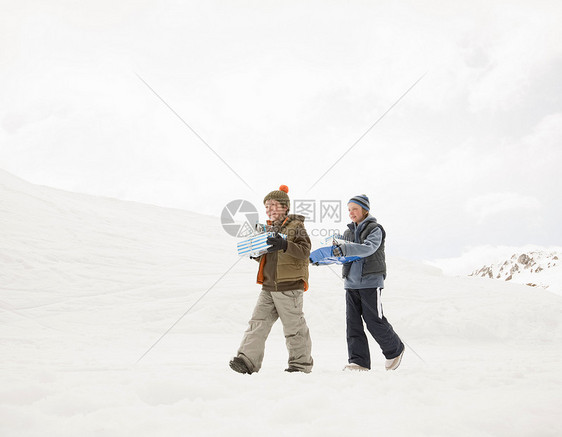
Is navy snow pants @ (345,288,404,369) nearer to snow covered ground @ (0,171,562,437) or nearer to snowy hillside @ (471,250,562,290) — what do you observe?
snow covered ground @ (0,171,562,437)

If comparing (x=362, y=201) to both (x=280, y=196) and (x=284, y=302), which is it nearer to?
(x=280, y=196)

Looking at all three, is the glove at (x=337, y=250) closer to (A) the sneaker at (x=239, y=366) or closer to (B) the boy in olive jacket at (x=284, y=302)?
(B) the boy in olive jacket at (x=284, y=302)

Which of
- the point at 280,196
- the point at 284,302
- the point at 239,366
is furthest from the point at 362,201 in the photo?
the point at 239,366

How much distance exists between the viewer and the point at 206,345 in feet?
21.1

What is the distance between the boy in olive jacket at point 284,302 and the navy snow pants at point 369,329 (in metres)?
0.58

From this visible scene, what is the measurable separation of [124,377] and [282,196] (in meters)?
2.09

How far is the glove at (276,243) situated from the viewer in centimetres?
373

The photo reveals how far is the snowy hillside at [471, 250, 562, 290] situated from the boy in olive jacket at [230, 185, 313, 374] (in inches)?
1527

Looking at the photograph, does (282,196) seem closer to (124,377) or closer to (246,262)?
(124,377)

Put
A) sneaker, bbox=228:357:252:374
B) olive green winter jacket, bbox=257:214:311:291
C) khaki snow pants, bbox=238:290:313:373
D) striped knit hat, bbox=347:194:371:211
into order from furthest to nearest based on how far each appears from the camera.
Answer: striped knit hat, bbox=347:194:371:211
olive green winter jacket, bbox=257:214:311:291
khaki snow pants, bbox=238:290:313:373
sneaker, bbox=228:357:252:374

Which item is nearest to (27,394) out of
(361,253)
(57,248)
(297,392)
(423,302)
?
(297,392)

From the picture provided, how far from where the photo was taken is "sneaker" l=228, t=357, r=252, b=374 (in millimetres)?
3715

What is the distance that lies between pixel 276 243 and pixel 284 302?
58 cm

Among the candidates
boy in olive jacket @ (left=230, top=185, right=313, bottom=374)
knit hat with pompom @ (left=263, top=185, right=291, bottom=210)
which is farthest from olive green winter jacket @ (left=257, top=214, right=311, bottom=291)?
knit hat with pompom @ (left=263, top=185, right=291, bottom=210)
